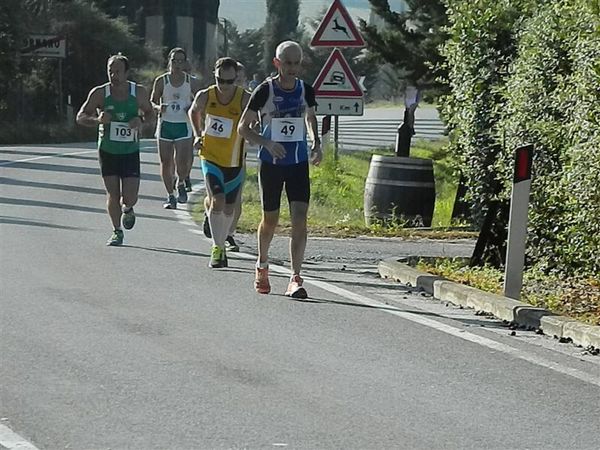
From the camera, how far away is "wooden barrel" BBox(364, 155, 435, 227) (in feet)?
55.5

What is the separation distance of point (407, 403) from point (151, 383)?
1.33 meters

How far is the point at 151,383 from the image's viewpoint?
24.0 ft

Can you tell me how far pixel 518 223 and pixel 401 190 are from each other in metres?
6.56

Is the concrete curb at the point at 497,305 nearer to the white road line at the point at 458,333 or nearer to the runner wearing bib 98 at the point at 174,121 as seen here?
the white road line at the point at 458,333

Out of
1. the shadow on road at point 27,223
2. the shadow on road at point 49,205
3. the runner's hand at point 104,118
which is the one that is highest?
the runner's hand at point 104,118

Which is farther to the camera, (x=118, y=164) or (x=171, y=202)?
(x=171, y=202)

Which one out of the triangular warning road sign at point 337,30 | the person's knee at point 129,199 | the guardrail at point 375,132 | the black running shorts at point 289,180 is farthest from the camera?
the guardrail at point 375,132

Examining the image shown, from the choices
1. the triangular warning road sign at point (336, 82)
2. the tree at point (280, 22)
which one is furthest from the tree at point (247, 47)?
the triangular warning road sign at point (336, 82)

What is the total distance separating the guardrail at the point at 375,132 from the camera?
49406mm

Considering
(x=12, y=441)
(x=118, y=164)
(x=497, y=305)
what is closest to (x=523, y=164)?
(x=497, y=305)

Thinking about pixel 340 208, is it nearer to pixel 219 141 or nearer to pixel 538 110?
pixel 219 141

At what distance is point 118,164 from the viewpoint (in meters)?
Result: 14.1

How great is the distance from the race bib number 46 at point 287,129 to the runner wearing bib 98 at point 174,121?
6.54 meters

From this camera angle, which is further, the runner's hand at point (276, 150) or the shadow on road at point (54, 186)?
the shadow on road at point (54, 186)
